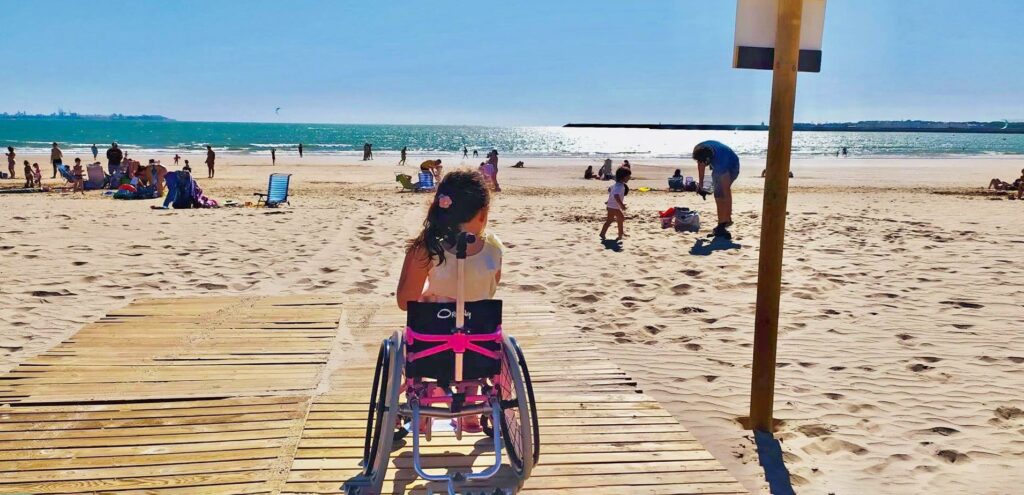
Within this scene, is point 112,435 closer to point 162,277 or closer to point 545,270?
point 162,277

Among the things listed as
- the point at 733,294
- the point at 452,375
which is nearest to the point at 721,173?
the point at 733,294

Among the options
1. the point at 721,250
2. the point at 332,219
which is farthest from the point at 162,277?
the point at 721,250

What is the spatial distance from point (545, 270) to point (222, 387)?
15.2 ft

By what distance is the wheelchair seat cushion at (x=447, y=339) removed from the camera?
8.74ft

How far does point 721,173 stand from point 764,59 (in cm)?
766

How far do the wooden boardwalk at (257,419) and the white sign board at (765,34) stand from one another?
6.09 feet

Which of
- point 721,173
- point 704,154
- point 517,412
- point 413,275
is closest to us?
point 517,412

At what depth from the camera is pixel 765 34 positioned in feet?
11.4

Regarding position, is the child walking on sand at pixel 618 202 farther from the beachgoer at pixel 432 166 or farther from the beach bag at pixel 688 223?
the beachgoer at pixel 432 166

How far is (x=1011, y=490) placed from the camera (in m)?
3.23

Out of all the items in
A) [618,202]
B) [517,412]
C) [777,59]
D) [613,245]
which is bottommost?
[613,245]

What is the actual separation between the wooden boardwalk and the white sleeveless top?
0.74 m

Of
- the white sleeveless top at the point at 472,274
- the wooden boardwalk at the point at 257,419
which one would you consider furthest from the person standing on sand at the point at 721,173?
the white sleeveless top at the point at 472,274

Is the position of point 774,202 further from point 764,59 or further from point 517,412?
point 517,412
